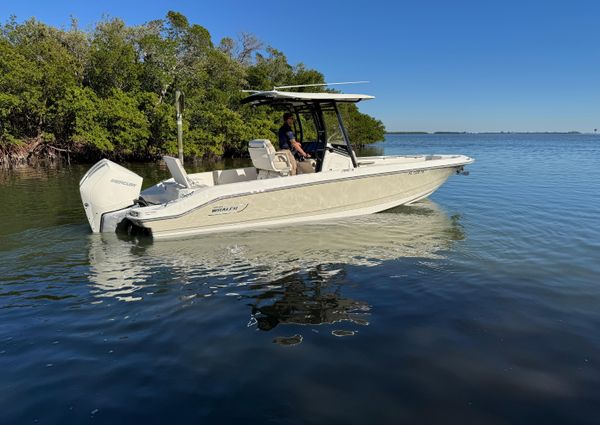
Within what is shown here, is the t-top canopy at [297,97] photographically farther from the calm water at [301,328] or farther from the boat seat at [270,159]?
the calm water at [301,328]

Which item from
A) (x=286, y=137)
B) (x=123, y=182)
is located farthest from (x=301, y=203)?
(x=123, y=182)

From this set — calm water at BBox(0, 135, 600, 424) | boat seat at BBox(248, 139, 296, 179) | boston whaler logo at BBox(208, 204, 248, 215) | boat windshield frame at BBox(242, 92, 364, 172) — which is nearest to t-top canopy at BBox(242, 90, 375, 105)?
boat windshield frame at BBox(242, 92, 364, 172)

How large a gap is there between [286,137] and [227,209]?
2.29 m

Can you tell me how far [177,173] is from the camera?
8648 mm

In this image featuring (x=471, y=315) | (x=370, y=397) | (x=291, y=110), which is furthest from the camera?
(x=291, y=110)

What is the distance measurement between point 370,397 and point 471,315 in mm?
1995

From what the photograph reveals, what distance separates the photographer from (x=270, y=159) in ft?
29.1

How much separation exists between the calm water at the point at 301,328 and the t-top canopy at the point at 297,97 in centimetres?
265

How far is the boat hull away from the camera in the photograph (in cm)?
788

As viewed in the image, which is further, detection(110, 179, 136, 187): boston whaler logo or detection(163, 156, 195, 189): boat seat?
detection(163, 156, 195, 189): boat seat

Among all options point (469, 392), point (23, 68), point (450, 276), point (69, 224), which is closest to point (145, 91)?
point (23, 68)

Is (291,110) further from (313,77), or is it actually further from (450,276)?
(313,77)

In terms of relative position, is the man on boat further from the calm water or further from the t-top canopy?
the calm water

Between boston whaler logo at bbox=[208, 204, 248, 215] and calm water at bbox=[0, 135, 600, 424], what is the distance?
1.60ft
